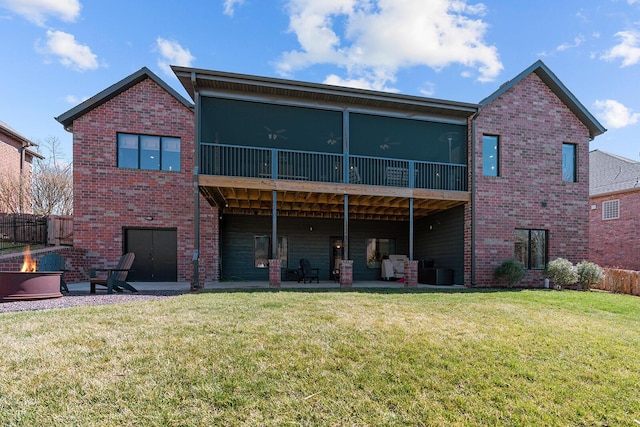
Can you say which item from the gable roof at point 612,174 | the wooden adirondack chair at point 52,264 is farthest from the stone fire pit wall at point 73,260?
the gable roof at point 612,174

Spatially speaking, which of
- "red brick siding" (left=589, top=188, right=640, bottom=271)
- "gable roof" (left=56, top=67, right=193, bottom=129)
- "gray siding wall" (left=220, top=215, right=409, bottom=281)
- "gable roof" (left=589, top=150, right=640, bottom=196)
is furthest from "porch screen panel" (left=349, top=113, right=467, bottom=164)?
"red brick siding" (left=589, top=188, right=640, bottom=271)

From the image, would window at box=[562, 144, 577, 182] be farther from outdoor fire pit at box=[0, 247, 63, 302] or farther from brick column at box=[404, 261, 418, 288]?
outdoor fire pit at box=[0, 247, 63, 302]

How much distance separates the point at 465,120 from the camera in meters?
11.2

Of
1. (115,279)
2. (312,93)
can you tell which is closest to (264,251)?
(115,279)

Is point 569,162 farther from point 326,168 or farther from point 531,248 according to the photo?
point 326,168

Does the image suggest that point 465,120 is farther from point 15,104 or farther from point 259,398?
point 15,104

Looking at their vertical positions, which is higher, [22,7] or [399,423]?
[22,7]

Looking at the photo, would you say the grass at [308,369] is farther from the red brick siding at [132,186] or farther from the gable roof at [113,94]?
the gable roof at [113,94]

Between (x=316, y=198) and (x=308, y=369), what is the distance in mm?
7593

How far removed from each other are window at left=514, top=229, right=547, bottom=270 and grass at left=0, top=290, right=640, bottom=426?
6190mm

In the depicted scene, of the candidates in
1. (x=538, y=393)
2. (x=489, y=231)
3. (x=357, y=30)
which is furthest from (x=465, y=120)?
(x=538, y=393)

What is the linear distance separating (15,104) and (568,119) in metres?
24.2

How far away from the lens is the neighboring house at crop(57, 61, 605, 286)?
1050 cm

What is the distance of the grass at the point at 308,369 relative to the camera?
2.74m
